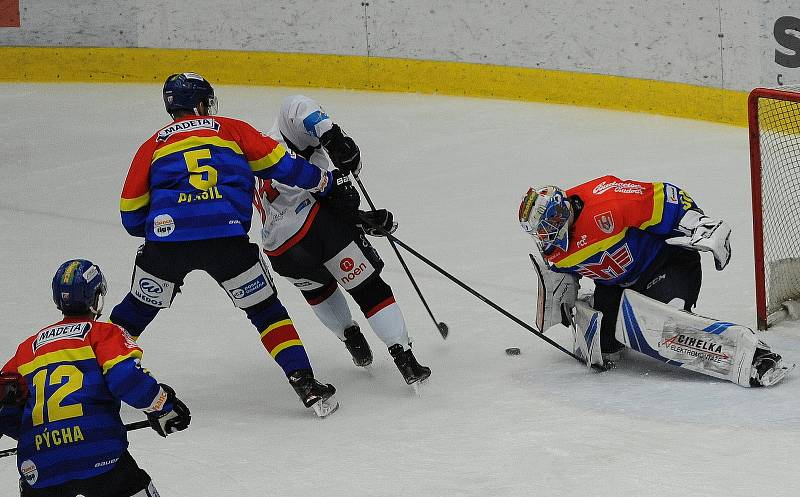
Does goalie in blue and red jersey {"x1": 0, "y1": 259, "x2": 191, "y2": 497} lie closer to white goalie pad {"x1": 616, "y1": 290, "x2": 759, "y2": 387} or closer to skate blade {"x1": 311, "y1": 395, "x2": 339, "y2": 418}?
skate blade {"x1": 311, "y1": 395, "x2": 339, "y2": 418}

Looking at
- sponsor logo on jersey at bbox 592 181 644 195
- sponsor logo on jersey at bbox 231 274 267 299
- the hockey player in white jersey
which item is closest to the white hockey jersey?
the hockey player in white jersey

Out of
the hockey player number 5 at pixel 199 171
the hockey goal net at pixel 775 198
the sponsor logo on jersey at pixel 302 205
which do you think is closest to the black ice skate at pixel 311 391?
the sponsor logo on jersey at pixel 302 205

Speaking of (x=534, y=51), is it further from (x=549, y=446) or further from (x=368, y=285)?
(x=549, y=446)

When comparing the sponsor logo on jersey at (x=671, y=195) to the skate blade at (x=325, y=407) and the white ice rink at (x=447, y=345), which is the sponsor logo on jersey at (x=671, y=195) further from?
the skate blade at (x=325, y=407)

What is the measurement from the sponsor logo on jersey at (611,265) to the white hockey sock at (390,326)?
0.60 m

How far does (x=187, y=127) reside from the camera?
3.62 m

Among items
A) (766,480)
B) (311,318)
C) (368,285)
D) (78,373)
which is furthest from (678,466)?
(311,318)

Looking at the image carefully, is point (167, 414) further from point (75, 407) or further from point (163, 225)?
point (163, 225)

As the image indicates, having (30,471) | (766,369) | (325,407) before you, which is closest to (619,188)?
(766,369)

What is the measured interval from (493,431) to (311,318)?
4.84ft

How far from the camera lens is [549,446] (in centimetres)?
330

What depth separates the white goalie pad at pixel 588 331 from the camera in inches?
151

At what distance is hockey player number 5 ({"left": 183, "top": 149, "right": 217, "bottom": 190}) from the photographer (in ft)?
11.6

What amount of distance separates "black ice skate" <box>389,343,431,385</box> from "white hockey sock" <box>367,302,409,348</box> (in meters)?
0.02
